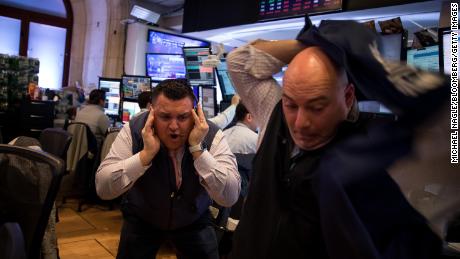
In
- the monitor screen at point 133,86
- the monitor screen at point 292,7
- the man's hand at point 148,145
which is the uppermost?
the monitor screen at point 292,7

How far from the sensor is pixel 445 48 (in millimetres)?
2016

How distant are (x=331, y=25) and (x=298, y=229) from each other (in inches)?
18.6

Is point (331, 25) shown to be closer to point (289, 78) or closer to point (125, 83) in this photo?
point (289, 78)

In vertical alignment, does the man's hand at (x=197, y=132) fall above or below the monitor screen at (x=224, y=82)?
below

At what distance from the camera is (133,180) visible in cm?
178

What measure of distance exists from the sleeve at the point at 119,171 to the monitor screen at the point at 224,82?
233 cm

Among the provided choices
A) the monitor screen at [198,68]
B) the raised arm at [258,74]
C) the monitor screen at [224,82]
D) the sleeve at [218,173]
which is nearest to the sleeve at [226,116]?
the monitor screen at [224,82]

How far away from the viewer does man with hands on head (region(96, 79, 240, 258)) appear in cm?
181

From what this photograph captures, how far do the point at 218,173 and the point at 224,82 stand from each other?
252 cm

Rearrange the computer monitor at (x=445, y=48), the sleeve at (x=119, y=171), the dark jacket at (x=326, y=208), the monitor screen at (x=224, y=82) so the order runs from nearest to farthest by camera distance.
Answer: the dark jacket at (x=326, y=208), the sleeve at (x=119, y=171), the computer monitor at (x=445, y=48), the monitor screen at (x=224, y=82)

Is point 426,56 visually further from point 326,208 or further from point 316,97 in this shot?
point 326,208

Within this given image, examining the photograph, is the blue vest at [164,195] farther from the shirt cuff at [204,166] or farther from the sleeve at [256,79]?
the sleeve at [256,79]

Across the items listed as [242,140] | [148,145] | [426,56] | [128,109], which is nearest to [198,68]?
[242,140]

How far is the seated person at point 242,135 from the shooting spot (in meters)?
3.50
